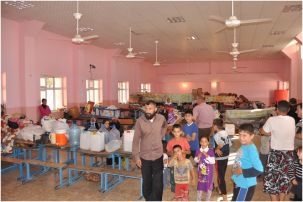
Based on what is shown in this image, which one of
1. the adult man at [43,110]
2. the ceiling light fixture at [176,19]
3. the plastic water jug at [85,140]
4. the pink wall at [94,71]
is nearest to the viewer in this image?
the plastic water jug at [85,140]

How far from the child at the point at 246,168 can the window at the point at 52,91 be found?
8925 millimetres

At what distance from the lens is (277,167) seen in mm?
3684

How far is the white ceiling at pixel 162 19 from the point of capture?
6.96 meters

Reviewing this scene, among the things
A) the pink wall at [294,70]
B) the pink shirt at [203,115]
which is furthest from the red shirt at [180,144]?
the pink wall at [294,70]

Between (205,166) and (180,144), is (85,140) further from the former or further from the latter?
(205,166)

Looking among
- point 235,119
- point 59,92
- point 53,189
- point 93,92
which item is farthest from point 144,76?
point 53,189

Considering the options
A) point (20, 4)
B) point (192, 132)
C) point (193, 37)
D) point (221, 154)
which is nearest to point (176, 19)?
point (193, 37)

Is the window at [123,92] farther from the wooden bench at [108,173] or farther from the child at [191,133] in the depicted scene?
the child at [191,133]

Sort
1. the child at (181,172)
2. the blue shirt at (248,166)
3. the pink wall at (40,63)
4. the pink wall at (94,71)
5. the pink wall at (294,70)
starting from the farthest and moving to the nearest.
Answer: the pink wall at (294,70) → the pink wall at (94,71) → the pink wall at (40,63) → the child at (181,172) → the blue shirt at (248,166)

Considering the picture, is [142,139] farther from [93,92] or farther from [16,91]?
[93,92]

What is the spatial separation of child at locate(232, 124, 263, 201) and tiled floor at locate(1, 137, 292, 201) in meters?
1.44

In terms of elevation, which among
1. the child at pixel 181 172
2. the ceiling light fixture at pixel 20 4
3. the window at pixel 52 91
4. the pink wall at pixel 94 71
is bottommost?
the child at pixel 181 172

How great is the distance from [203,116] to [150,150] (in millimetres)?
2084

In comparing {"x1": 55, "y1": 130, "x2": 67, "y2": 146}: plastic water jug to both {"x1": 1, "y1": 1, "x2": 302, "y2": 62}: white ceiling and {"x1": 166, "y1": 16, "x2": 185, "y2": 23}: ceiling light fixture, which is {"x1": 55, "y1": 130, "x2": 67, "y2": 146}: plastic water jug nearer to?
{"x1": 1, "y1": 1, "x2": 302, "y2": 62}: white ceiling
